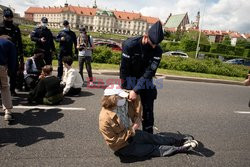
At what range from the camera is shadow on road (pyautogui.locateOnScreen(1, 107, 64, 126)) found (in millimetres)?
4473

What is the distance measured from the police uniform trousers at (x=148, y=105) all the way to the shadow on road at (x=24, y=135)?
1.53 m

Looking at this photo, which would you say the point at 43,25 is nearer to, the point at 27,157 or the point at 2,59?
the point at 2,59

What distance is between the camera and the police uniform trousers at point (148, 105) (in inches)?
149

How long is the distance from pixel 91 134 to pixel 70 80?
2.48 metres

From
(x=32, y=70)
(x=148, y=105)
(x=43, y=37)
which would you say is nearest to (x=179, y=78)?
(x=43, y=37)

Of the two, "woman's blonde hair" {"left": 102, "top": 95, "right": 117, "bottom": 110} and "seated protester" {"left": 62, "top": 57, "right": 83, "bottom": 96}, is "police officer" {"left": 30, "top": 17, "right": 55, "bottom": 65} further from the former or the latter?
"woman's blonde hair" {"left": 102, "top": 95, "right": 117, "bottom": 110}

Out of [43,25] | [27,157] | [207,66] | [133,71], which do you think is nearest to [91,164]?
[27,157]

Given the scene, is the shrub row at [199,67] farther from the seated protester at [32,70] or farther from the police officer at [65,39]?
the seated protester at [32,70]

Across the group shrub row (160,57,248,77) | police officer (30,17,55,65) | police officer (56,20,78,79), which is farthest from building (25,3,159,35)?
police officer (30,17,55,65)

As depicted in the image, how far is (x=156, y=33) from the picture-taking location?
3.18 metres

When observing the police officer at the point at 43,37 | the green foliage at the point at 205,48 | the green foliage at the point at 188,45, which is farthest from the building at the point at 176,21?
the police officer at the point at 43,37

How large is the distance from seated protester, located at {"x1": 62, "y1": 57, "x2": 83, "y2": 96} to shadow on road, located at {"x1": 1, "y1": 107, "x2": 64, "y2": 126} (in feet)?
3.85

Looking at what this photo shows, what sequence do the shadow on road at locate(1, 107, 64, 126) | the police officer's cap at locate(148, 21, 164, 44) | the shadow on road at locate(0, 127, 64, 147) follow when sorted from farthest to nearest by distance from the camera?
the shadow on road at locate(1, 107, 64, 126) → the shadow on road at locate(0, 127, 64, 147) → the police officer's cap at locate(148, 21, 164, 44)

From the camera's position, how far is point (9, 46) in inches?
164
